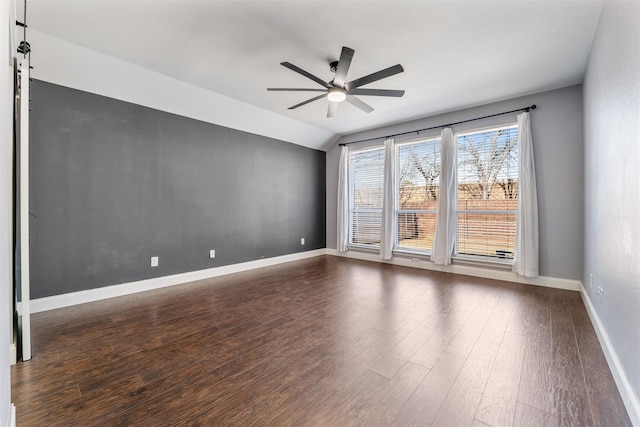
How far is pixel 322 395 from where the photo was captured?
1.63 meters

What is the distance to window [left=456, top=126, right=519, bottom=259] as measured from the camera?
4.19 metres

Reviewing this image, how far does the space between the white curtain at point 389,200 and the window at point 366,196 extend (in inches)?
11.3

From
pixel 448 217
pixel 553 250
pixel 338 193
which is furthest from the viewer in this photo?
pixel 338 193

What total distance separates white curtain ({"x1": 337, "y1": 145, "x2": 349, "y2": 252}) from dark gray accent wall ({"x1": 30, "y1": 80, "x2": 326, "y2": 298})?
4.76 feet

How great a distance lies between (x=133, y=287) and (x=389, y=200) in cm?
437

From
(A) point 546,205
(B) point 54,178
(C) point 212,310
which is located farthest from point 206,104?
(A) point 546,205

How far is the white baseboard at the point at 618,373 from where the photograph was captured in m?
1.42

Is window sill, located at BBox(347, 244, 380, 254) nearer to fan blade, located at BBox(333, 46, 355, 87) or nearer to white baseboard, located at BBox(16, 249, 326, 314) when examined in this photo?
white baseboard, located at BBox(16, 249, 326, 314)

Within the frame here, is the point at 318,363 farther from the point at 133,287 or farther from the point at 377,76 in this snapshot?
the point at 133,287

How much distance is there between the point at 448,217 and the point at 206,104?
420cm

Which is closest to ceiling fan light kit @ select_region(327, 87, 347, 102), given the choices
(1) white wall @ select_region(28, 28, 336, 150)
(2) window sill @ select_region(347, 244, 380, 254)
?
(1) white wall @ select_region(28, 28, 336, 150)

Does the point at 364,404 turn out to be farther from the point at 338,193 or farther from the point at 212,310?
the point at 338,193

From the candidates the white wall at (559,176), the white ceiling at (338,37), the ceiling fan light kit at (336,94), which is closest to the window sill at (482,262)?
the white wall at (559,176)

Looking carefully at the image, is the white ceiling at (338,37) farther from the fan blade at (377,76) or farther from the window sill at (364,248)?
the window sill at (364,248)
